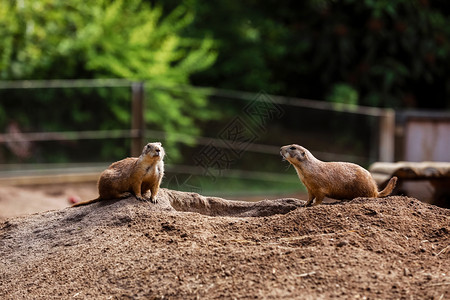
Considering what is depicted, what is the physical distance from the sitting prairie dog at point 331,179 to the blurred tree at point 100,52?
6611 mm

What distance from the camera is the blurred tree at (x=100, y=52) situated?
11289mm

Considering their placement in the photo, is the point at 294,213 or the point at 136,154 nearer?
the point at 294,213

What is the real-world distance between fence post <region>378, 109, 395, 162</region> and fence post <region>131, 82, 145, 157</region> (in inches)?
157

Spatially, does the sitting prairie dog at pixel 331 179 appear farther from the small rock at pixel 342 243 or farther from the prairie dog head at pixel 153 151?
the small rock at pixel 342 243

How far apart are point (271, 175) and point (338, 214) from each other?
25.5ft

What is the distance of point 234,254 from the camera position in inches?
139

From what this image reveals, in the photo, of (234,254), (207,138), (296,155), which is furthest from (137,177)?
(207,138)

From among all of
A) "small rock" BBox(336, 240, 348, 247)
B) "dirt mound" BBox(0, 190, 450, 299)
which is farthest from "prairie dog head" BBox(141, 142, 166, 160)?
"small rock" BBox(336, 240, 348, 247)

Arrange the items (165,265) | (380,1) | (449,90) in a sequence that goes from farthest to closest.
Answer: (449,90)
(380,1)
(165,265)

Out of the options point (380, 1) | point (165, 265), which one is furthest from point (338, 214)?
point (380, 1)

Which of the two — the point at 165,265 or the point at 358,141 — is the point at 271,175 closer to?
the point at 358,141

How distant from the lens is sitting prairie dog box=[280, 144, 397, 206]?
4.62m

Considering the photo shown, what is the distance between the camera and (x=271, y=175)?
11.7 meters

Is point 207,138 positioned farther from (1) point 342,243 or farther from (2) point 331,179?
(1) point 342,243
